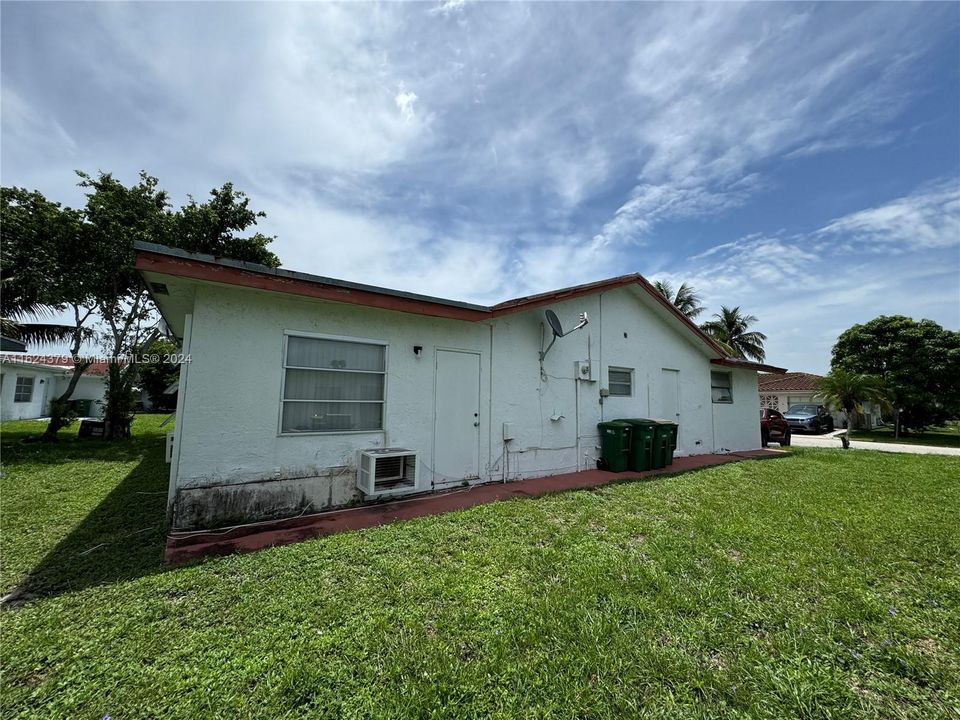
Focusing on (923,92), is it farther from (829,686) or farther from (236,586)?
(236,586)

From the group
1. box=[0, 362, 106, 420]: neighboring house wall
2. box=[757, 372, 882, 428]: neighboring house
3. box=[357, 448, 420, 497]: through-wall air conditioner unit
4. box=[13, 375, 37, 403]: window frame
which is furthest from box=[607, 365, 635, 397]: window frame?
box=[13, 375, 37, 403]: window frame

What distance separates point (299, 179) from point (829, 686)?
35.1 ft

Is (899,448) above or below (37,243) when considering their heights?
below

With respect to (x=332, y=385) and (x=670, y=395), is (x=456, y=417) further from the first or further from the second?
(x=670, y=395)

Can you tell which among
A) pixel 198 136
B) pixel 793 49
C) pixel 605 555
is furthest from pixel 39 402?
pixel 793 49

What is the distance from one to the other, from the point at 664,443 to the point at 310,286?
858 cm

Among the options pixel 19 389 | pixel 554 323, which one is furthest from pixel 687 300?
pixel 19 389

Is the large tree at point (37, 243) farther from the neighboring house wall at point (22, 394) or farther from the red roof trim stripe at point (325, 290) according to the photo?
the red roof trim stripe at point (325, 290)

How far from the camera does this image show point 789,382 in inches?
1225

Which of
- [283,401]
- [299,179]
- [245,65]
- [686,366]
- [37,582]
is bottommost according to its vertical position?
[37,582]

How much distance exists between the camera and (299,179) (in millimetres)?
8641

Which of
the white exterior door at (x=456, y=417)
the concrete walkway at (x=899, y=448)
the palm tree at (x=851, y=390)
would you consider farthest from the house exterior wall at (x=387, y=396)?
the palm tree at (x=851, y=390)

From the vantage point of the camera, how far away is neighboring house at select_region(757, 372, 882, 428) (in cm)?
2788

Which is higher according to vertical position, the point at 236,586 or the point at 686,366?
the point at 686,366
